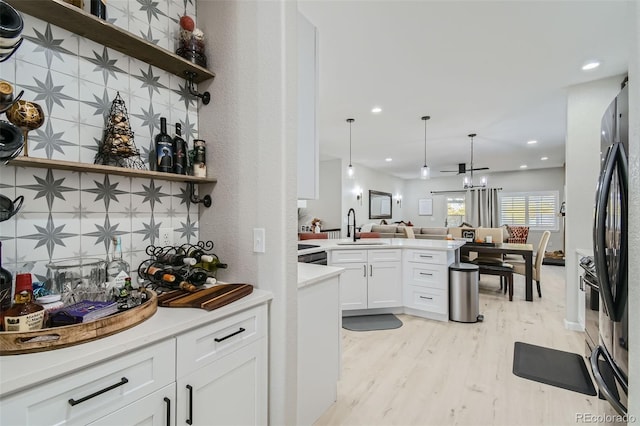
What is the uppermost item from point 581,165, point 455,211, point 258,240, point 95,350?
point 581,165

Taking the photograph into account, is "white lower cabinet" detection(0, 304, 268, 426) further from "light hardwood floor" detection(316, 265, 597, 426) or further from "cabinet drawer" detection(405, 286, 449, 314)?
"cabinet drawer" detection(405, 286, 449, 314)

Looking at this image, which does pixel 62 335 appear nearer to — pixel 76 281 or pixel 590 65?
pixel 76 281

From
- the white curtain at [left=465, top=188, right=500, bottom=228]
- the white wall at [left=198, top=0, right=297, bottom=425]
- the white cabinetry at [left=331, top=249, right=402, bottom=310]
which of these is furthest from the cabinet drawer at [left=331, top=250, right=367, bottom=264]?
the white curtain at [left=465, top=188, right=500, bottom=228]

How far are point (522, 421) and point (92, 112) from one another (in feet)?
9.45

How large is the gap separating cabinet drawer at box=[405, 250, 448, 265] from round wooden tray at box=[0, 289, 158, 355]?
329cm

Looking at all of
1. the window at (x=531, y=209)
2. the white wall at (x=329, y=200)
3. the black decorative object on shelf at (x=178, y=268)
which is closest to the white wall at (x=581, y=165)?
the black decorative object on shelf at (x=178, y=268)

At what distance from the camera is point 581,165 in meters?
3.27

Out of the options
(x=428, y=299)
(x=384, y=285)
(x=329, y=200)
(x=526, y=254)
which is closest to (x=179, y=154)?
(x=384, y=285)

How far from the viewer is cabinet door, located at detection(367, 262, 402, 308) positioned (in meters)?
3.70

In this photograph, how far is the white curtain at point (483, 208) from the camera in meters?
9.91

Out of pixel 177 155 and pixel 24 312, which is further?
pixel 177 155

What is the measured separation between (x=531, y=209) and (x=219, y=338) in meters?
10.9

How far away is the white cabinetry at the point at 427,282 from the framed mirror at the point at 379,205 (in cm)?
562

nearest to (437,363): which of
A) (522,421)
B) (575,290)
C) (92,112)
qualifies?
(522,421)
